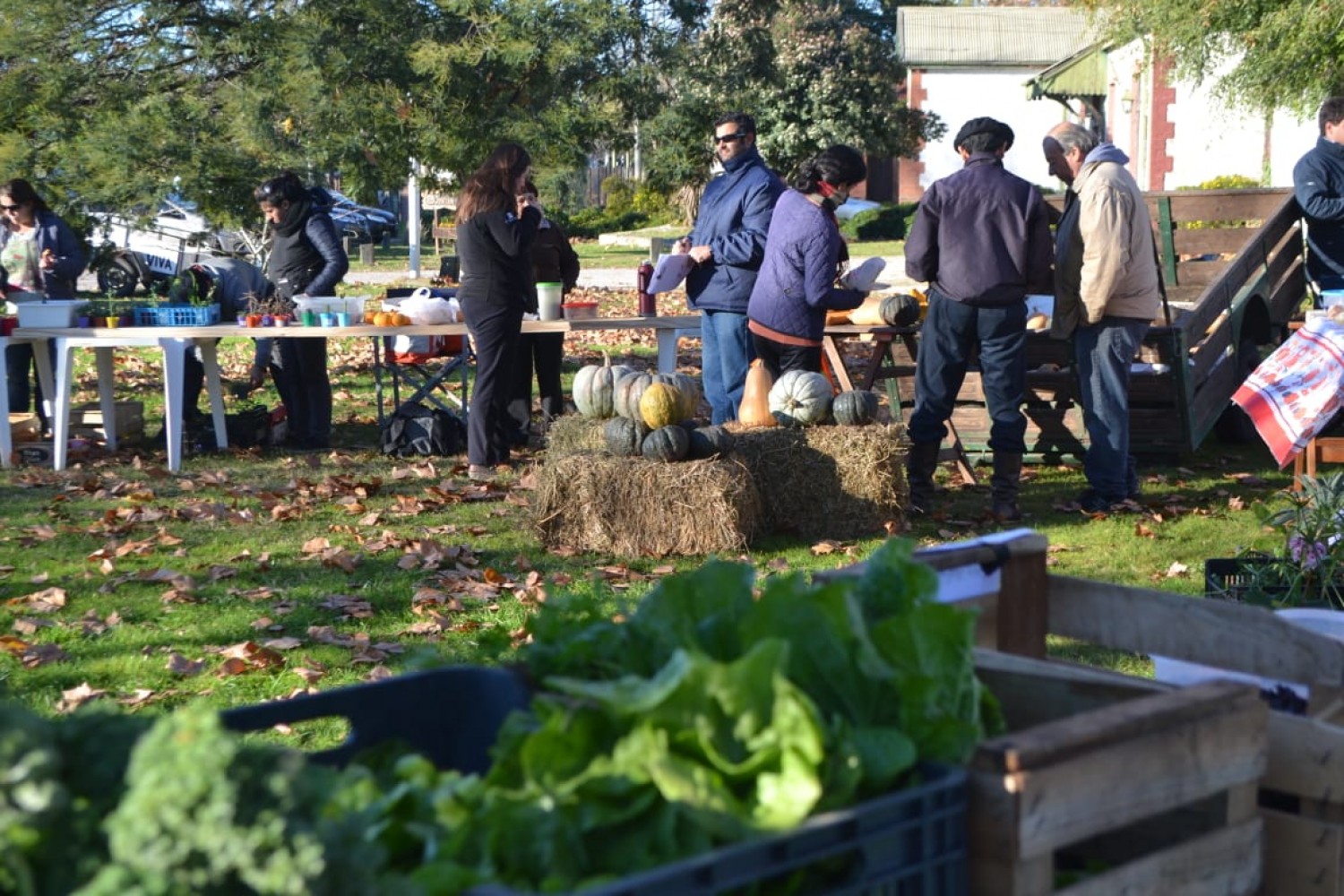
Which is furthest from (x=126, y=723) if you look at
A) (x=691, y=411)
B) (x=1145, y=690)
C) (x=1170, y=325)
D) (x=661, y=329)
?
(x=661, y=329)

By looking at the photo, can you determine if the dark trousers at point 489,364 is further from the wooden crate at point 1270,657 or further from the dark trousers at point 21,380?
the wooden crate at point 1270,657

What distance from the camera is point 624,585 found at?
21.8ft

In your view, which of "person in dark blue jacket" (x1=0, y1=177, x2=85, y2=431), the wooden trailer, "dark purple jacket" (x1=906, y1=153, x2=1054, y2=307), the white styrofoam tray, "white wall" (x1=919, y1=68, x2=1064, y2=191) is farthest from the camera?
"white wall" (x1=919, y1=68, x2=1064, y2=191)

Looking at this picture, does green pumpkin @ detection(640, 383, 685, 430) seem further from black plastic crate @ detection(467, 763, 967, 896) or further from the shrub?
the shrub

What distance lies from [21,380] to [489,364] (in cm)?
453

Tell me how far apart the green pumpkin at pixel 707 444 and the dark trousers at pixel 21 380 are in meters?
6.15

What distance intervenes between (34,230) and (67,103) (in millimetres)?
2067

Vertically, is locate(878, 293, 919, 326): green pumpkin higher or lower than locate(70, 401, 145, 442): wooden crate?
higher

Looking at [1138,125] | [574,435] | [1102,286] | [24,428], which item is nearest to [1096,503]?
[1102,286]

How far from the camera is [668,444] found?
7.44 metres

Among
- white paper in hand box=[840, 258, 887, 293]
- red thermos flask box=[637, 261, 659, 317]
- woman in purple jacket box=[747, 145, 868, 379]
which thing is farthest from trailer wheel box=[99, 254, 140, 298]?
woman in purple jacket box=[747, 145, 868, 379]

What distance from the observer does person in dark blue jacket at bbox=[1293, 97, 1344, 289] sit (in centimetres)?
910

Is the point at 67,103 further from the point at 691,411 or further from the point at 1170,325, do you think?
the point at 1170,325

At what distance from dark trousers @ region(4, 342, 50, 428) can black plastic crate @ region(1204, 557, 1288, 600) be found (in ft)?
30.7
